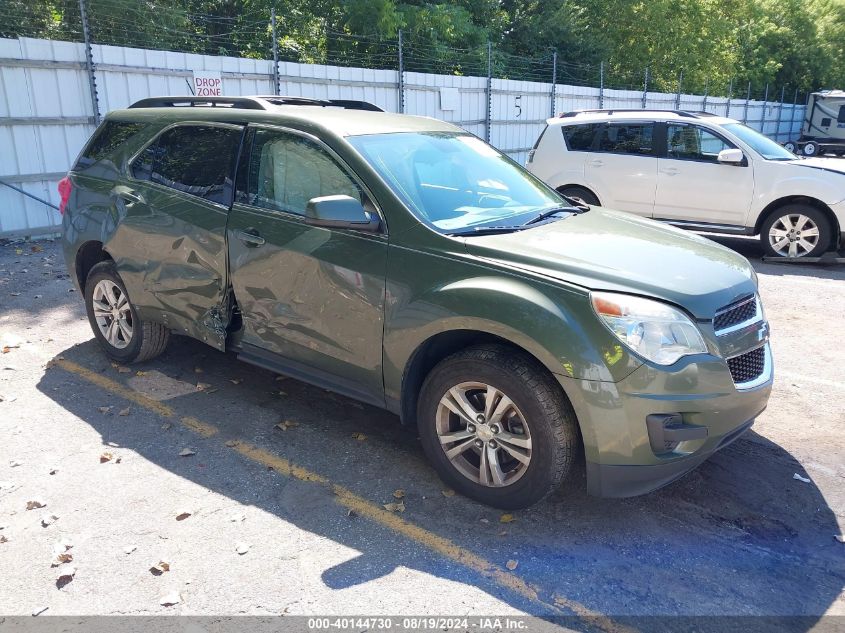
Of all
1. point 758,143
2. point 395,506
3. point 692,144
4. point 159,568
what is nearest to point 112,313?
point 159,568

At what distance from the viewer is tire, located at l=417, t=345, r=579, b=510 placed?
330 cm

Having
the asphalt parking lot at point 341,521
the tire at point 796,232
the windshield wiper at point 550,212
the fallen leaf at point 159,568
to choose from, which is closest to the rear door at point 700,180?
the tire at point 796,232

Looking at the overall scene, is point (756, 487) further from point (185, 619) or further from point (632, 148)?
point (632, 148)

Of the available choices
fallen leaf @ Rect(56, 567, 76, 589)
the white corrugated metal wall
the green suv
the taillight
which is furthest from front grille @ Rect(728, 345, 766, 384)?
the white corrugated metal wall

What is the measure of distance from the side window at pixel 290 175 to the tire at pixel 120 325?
1427mm

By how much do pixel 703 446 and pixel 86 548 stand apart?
9.28 ft

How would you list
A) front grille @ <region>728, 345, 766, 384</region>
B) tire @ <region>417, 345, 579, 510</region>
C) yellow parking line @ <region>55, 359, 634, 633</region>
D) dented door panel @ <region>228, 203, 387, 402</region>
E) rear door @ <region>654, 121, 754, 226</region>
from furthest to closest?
rear door @ <region>654, 121, 754, 226</region>, dented door panel @ <region>228, 203, 387, 402</region>, front grille @ <region>728, 345, 766, 384</region>, tire @ <region>417, 345, 579, 510</region>, yellow parking line @ <region>55, 359, 634, 633</region>

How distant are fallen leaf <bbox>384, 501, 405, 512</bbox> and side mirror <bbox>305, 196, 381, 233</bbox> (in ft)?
4.58

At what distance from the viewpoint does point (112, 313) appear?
534 cm

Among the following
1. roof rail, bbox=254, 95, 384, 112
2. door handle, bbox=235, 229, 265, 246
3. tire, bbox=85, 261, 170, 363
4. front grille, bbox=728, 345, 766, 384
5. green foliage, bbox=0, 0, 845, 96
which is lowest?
tire, bbox=85, 261, 170, 363

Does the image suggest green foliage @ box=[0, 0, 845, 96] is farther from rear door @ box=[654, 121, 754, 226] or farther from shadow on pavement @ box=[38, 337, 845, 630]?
shadow on pavement @ box=[38, 337, 845, 630]

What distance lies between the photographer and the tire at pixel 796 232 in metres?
9.09

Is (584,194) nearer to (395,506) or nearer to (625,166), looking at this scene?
(625,166)

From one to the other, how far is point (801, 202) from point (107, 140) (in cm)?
809
